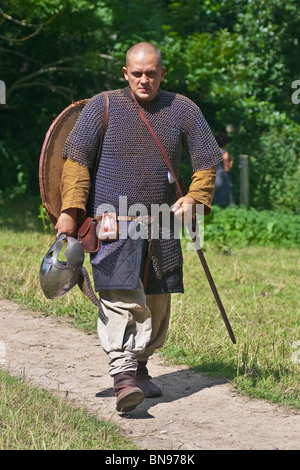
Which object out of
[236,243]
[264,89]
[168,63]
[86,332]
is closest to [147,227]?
[86,332]

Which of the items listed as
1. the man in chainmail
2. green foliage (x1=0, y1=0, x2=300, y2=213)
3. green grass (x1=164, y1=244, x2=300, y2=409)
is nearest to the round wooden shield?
the man in chainmail

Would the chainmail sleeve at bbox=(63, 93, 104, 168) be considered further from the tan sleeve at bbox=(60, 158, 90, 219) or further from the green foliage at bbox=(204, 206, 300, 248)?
the green foliage at bbox=(204, 206, 300, 248)

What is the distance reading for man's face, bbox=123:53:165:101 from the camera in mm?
4762

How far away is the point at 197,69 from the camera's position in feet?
43.3

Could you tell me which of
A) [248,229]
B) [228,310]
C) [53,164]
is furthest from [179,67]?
[53,164]

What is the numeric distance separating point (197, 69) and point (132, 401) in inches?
364

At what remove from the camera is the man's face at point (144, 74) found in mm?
4762

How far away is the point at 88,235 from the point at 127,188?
327 mm

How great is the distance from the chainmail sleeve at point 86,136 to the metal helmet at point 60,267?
1.42ft

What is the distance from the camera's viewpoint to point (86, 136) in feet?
15.5

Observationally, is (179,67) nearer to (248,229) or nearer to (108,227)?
(248,229)

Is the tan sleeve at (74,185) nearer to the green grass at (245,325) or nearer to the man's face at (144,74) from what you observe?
the man's face at (144,74)

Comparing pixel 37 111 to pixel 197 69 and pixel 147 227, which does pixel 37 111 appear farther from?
pixel 147 227
